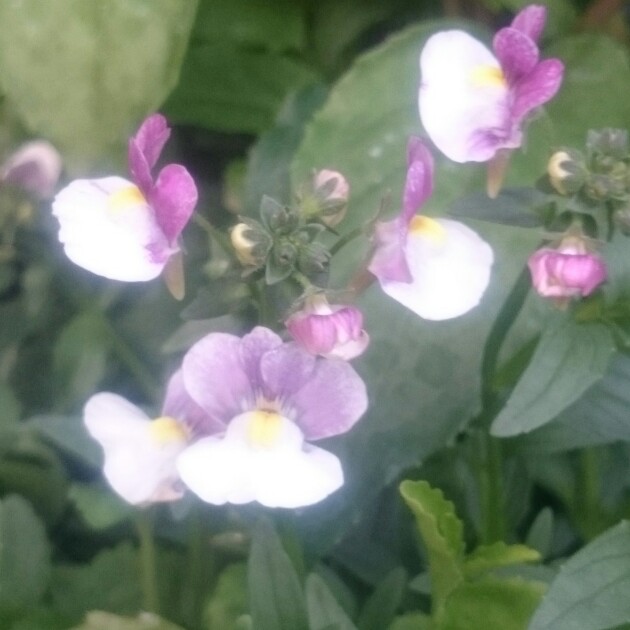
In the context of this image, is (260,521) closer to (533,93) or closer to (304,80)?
(533,93)

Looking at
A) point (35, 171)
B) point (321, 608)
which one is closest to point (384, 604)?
point (321, 608)

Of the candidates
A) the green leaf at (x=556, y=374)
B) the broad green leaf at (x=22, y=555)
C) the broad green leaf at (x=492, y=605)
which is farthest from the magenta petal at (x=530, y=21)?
the broad green leaf at (x=22, y=555)

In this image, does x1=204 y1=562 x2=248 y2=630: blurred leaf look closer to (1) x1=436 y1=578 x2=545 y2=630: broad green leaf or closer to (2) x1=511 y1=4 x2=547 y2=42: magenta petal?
(1) x1=436 y1=578 x2=545 y2=630: broad green leaf

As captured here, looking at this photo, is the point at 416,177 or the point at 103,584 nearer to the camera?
the point at 416,177

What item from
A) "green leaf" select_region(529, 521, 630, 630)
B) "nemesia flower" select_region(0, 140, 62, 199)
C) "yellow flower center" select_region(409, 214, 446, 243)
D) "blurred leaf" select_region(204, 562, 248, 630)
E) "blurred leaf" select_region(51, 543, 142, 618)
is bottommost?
"blurred leaf" select_region(51, 543, 142, 618)

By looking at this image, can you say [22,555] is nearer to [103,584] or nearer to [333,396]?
[103,584]

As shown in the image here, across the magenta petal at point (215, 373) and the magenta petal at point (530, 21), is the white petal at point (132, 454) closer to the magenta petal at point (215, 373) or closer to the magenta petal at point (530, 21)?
the magenta petal at point (215, 373)

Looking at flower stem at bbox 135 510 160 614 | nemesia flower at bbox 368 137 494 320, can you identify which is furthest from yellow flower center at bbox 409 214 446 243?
flower stem at bbox 135 510 160 614
